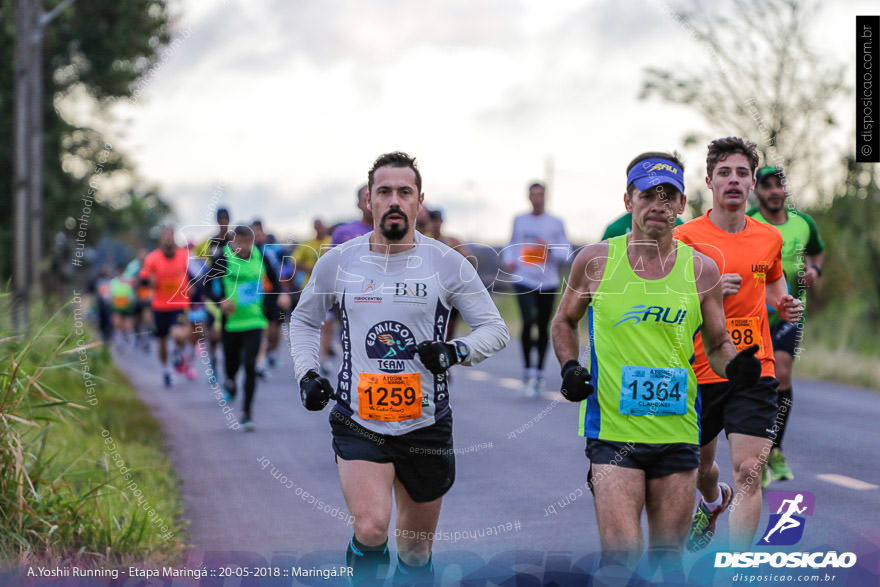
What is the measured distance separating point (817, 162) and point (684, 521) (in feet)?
49.1

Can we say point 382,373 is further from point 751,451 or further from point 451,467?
point 751,451

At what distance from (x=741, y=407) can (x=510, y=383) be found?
9.08 metres

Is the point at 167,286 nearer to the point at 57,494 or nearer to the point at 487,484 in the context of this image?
the point at 487,484

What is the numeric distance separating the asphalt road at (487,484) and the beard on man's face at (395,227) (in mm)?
1566

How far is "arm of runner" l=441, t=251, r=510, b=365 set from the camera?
505 centimetres

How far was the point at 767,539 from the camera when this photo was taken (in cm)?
578

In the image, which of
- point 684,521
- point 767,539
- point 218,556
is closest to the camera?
point 684,521

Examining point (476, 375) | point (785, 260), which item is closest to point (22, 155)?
point (476, 375)

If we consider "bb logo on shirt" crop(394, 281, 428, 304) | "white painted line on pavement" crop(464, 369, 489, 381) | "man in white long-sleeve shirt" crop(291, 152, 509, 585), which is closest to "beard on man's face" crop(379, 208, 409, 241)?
"man in white long-sleeve shirt" crop(291, 152, 509, 585)

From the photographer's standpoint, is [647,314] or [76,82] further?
[76,82]

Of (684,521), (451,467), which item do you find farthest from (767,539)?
(451,467)

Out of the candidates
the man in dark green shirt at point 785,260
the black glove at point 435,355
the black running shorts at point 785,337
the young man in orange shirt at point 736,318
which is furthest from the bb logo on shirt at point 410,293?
the black running shorts at point 785,337

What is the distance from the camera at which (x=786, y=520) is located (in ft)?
19.6

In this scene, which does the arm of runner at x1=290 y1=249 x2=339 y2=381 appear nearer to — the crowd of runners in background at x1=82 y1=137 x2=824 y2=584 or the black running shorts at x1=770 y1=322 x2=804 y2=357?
the crowd of runners in background at x1=82 y1=137 x2=824 y2=584
